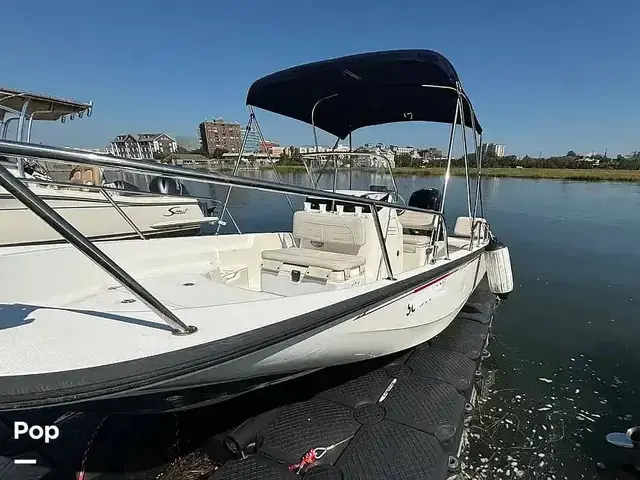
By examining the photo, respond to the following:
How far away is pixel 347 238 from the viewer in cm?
336

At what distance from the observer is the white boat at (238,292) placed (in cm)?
142

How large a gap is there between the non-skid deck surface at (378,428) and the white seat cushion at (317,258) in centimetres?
95

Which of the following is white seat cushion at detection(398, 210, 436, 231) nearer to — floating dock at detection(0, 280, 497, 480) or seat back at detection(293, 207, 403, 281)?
seat back at detection(293, 207, 403, 281)

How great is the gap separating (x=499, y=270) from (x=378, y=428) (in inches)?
133

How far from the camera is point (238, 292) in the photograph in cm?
247

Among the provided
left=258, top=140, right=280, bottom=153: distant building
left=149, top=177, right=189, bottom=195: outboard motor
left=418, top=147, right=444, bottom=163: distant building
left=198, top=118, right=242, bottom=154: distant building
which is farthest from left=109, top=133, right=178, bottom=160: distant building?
left=418, top=147, right=444, bottom=163: distant building

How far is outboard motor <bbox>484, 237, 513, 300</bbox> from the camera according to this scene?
5047 millimetres

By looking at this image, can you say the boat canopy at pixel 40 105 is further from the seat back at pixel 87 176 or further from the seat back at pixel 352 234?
the seat back at pixel 352 234

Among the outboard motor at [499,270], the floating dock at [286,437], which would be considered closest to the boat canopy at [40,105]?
the floating dock at [286,437]

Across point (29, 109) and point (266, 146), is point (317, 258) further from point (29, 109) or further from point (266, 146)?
point (29, 109)

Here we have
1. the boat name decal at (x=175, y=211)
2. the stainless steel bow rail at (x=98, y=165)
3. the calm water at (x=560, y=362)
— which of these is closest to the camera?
the stainless steel bow rail at (x=98, y=165)

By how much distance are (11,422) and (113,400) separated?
1.42 metres

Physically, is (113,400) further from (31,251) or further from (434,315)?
(434,315)

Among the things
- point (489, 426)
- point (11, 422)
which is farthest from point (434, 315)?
point (11, 422)
